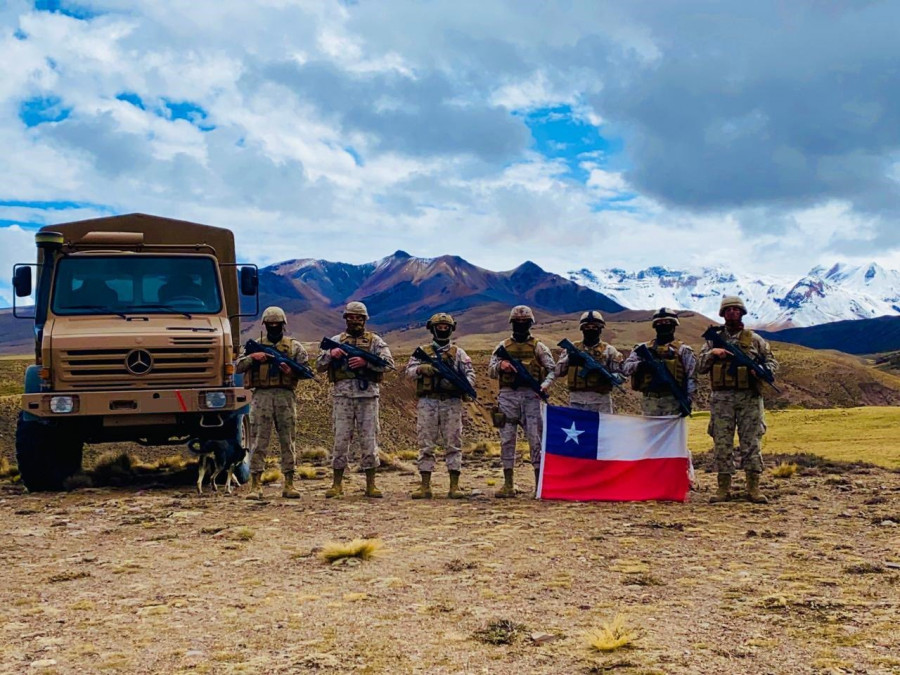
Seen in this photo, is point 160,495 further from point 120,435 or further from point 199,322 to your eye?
point 199,322

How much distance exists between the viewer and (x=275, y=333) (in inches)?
442

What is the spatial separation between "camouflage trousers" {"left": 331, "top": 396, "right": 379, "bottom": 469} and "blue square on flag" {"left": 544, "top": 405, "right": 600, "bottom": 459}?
221cm

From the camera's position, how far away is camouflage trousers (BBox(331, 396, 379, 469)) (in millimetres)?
10914

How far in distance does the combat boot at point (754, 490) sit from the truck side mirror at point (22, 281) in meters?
9.38

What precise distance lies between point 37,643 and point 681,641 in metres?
3.59

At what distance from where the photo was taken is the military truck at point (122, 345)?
33.3 feet

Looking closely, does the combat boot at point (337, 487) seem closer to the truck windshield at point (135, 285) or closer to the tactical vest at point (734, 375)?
the truck windshield at point (135, 285)

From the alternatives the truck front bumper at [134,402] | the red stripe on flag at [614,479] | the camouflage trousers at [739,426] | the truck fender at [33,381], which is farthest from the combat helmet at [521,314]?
the truck fender at [33,381]

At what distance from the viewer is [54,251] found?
11133mm

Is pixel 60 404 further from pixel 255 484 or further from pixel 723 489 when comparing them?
pixel 723 489

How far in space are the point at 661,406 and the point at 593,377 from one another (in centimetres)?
93

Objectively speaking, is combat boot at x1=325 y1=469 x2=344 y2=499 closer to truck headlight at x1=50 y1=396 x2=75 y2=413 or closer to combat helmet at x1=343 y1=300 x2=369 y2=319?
combat helmet at x1=343 y1=300 x2=369 y2=319

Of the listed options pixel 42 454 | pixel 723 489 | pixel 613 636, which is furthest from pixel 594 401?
pixel 42 454

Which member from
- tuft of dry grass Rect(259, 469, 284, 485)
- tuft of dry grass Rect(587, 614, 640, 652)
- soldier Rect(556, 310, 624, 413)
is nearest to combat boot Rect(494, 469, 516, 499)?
soldier Rect(556, 310, 624, 413)
